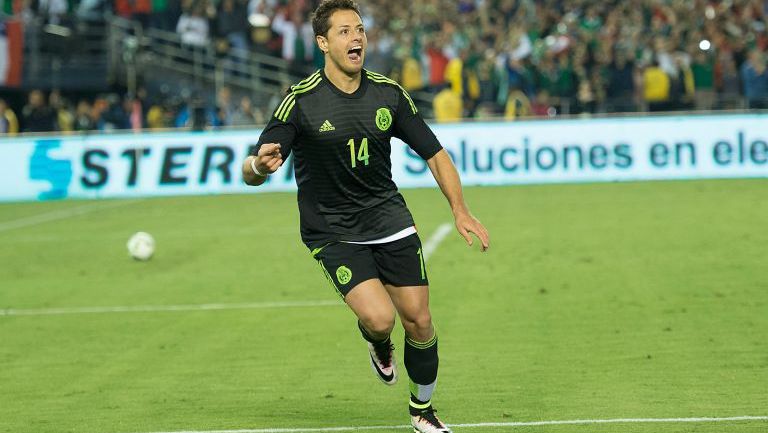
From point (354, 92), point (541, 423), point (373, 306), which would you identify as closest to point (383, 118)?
point (354, 92)

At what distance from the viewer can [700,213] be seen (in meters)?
19.1

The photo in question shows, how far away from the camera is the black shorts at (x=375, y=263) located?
704cm

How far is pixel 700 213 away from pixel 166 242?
7.27 meters

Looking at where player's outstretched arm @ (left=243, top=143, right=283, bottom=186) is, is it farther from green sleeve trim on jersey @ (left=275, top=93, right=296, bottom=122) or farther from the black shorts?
the black shorts

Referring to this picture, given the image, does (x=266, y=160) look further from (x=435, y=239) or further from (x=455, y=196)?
(x=435, y=239)

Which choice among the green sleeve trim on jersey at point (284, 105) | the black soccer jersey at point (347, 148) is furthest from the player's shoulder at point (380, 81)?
the green sleeve trim on jersey at point (284, 105)

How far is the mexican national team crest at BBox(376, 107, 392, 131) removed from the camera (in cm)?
705

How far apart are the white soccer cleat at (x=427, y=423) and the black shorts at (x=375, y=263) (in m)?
0.66

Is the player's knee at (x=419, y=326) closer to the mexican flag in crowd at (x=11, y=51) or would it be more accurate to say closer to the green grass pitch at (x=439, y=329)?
the green grass pitch at (x=439, y=329)

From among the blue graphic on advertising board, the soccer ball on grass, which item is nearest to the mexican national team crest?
the soccer ball on grass

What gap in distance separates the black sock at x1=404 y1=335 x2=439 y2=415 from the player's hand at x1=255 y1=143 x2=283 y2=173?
127 centimetres

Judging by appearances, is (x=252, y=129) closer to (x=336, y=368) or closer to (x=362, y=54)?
(x=336, y=368)

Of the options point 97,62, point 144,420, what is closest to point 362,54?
point 144,420

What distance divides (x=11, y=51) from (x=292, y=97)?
25.1m
